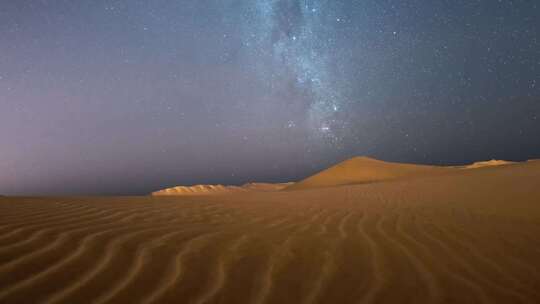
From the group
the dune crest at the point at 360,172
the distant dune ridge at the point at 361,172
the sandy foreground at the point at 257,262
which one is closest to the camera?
the sandy foreground at the point at 257,262

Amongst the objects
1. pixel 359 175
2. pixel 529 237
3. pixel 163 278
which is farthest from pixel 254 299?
pixel 359 175

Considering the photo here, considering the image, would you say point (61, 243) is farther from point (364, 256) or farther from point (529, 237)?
point (529, 237)

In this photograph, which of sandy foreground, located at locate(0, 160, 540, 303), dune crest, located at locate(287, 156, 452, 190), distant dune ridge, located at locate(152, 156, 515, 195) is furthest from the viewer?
dune crest, located at locate(287, 156, 452, 190)

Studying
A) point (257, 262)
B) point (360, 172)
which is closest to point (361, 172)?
point (360, 172)

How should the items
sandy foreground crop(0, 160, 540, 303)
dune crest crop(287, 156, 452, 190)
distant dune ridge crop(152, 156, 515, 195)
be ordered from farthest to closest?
dune crest crop(287, 156, 452, 190)
distant dune ridge crop(152, 156, 515, 195)
sandy foreground crop(0, 160, 540, 303)

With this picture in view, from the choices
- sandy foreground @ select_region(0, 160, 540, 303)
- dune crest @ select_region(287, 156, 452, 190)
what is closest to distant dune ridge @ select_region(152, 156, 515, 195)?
dune crest @ select_region(287, 156, 452, 190)

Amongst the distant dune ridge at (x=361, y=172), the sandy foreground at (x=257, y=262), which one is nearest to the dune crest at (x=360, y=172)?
the distant dune ridge at (x=361, y=172)

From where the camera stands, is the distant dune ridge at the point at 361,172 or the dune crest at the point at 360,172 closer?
the distant dune ridge at the point at 361,172

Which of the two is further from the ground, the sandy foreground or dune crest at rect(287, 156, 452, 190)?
dune crest at rect(287, 156, 452, 190)

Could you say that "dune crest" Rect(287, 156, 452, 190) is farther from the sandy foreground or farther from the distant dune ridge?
the sandy foreground

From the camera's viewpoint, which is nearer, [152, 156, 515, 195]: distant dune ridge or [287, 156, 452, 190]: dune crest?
[152, 156, 515, 195]: distant dune ridge

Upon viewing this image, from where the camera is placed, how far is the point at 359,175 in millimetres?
38094

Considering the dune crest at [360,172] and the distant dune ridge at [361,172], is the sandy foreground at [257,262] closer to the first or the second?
the distant dune ridge at [361,172]

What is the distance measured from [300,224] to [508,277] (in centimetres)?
267
